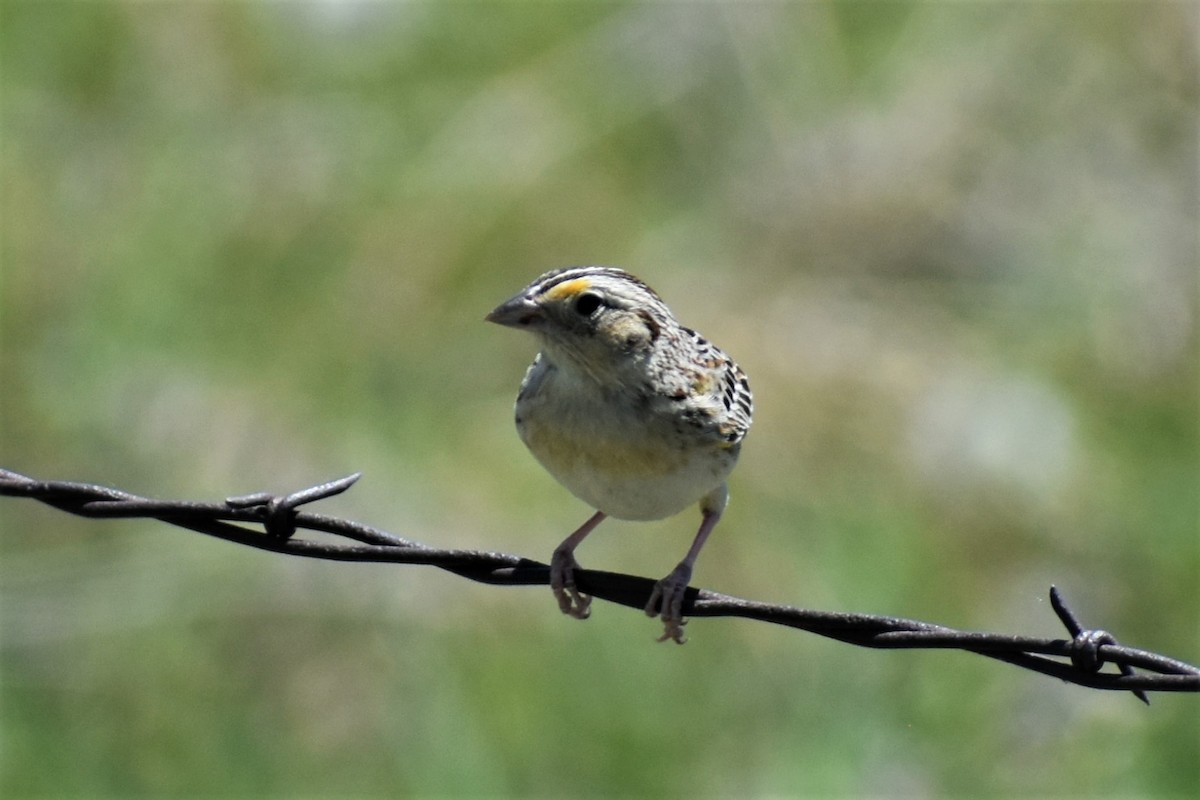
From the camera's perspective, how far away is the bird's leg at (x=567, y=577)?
13.2 ft

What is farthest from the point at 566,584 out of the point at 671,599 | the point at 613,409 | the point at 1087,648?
the point at 1087,648

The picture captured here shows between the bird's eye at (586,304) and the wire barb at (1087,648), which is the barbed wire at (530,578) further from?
the bird's eye at (586,304)

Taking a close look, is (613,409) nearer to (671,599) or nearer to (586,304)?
(586,304)

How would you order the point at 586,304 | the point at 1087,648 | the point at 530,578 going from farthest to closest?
the point at 586,304
the point at 530,578
the point at 1087,648

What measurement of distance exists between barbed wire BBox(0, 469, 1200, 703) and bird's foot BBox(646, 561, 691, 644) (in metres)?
0.28

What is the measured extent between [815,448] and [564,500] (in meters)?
1.55

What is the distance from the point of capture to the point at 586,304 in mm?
4711

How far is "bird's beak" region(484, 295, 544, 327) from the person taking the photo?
457cm

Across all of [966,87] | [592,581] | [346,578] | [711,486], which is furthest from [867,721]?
[966,87]

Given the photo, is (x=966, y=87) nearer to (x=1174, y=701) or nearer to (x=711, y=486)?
(x=1174, y=701)

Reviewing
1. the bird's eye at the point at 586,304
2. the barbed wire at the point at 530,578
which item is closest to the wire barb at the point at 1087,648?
the barbed wire at the point at 530,578

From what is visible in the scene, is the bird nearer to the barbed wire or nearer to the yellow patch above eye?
the yellow patch above eye

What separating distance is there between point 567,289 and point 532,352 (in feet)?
17.7

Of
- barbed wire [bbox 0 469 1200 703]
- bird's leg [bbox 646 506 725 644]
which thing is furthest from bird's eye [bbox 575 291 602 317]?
barbed wire [bbox 0 469 1200 703]
